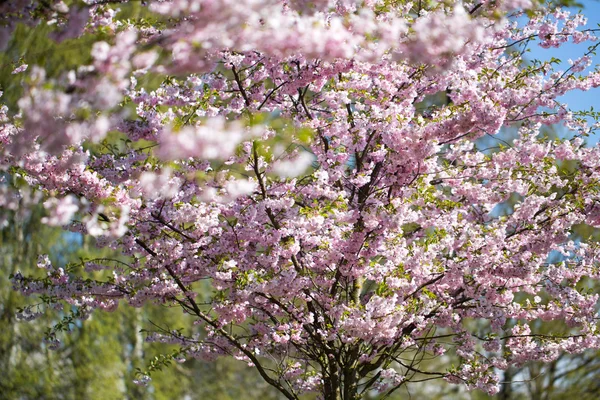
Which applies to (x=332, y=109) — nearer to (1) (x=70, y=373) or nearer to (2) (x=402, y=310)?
(2) (x=402, y=310)

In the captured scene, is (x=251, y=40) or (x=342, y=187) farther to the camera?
(x=342, y=187)

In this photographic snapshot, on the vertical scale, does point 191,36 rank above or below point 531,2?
below

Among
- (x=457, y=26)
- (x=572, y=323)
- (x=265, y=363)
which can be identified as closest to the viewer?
(x=457, y=26)

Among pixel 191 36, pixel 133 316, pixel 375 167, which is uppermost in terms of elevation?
pixel 133 316

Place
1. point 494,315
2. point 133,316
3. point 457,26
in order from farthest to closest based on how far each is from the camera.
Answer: point 133,316
point 494,315
point 457,26

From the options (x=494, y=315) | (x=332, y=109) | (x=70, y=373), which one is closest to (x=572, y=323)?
(x=494, y=315)

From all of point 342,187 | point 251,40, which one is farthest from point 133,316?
point 251,40

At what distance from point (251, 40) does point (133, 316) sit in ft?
33.4

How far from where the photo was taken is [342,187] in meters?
6.28

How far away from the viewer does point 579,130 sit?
6102 mm

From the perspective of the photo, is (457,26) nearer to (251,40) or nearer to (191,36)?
(251,40)

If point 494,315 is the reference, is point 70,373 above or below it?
above

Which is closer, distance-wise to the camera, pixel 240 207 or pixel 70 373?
pixel 240 207

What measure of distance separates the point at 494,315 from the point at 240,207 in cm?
255
